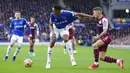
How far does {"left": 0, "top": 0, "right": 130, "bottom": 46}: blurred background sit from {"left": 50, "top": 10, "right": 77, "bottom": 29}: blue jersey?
31639 mm

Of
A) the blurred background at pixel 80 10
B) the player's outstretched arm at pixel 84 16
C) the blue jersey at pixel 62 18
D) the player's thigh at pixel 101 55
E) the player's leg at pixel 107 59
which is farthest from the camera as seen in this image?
the blurred background at pixel 80 10

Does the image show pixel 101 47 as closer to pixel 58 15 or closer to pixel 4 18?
pixel 58 15

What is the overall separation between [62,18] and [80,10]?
1644 inches

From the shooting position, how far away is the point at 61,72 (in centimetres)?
1399

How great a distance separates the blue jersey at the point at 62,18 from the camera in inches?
625

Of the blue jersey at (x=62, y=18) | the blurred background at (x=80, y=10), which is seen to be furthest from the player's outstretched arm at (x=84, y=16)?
the blurred background at (x=80, y=10)

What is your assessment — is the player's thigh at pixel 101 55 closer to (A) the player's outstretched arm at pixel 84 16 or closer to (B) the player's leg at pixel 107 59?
(B) the player's leg at pixel 107 59

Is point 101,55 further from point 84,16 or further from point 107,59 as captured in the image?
point 84,16

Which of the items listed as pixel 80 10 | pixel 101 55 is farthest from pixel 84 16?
pixel 80 10

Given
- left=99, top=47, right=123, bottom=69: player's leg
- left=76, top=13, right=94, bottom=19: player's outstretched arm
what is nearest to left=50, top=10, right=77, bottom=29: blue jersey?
left=76, top=13, right=94, bottom=19: player's outstretched arm

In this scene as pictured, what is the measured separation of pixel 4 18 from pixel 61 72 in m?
39.2

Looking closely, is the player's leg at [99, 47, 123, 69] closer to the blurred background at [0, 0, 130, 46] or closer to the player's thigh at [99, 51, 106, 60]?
the player's thigh at [99, 51, 106, 60]

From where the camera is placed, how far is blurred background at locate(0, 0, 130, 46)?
164 feet

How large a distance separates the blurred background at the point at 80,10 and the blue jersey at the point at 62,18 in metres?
31.6
